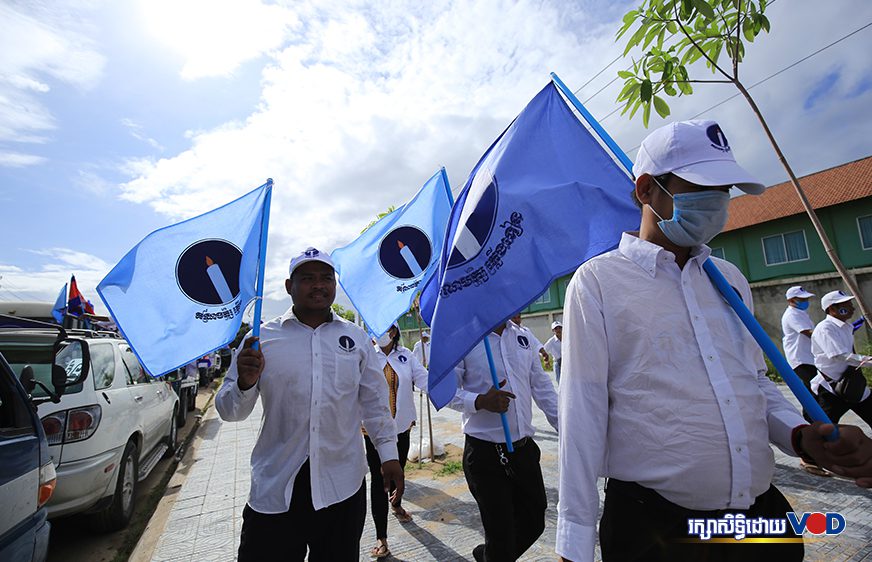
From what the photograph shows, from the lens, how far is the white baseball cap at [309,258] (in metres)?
2.90

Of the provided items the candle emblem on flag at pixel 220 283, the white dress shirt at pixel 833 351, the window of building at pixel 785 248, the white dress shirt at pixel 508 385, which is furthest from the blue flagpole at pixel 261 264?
the window of building at pixel 785 248

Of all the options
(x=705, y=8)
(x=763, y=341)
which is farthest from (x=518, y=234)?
(x=705, y=8)

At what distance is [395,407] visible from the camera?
5336 mm

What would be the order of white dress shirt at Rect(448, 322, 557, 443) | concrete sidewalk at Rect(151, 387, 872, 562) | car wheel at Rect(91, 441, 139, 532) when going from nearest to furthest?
white dress shirt at Rect(448, 322, 557, 443) < concrete sidewalk at Rect(151, 387, 872, 562) < car wheel at Rect(91, 441, 139, 532)

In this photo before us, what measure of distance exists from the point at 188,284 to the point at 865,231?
67.9 ft

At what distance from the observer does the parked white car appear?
12.9ft

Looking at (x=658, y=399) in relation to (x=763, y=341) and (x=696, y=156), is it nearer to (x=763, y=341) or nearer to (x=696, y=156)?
(x=763, y=341)

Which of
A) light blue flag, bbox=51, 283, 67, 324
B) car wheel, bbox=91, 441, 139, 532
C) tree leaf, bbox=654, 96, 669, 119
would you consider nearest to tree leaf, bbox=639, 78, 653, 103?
tree leaf, bbox=654, 96, 669, 119

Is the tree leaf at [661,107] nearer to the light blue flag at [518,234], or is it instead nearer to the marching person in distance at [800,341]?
the light blue flag at [518,234]

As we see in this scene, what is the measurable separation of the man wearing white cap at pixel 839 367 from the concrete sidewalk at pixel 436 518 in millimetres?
870

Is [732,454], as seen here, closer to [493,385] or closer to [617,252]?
[617,252]

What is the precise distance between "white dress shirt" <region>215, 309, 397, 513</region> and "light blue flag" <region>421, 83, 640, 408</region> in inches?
22.5

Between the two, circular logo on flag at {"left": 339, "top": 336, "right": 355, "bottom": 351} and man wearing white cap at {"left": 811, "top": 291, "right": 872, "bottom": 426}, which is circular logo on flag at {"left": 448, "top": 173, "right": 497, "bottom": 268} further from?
man wearing white cap at {"left": 811, "top": 291, "right": 872, "bottom": 426}

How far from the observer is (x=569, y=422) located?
1.47 m
